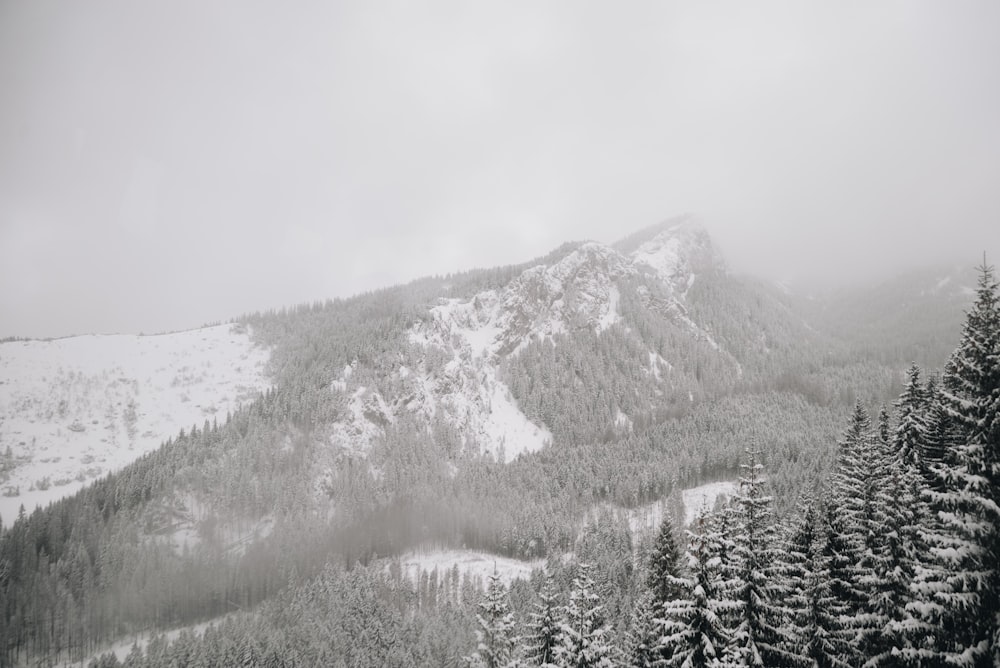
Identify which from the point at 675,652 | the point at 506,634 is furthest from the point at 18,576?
the point at 675,652

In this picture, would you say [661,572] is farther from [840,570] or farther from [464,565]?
[464,565]

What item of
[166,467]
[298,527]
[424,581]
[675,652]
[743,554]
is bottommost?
[424,581]

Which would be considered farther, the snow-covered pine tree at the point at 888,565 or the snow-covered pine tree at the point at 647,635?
the snow-covered pine tree at the point at 647,635

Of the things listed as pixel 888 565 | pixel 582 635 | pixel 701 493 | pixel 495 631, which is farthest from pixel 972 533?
pixel 701 493

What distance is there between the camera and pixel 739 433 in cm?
18588

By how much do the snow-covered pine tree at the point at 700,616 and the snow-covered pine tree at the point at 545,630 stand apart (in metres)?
6.35

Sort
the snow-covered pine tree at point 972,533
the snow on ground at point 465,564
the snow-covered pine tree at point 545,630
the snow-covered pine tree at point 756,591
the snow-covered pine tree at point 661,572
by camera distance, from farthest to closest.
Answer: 1. the snow on ground at point 465,564
2. the snow-covered pine tree at point 545,630
3. the snow-covered pine tree at point 661,572
4. the snow-covered pine tree at point 756,591
5. the snow-covered pine tree at point 972,533

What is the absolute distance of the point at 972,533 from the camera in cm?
1490

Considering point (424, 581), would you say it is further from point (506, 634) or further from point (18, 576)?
point (506, 634)

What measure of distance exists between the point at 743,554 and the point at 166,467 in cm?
17839

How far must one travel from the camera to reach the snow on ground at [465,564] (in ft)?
452

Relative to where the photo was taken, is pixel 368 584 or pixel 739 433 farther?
pixel 739 433

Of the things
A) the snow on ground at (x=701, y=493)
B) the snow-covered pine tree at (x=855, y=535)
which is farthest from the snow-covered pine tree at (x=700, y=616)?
the snow on ground at (x=701, y=493)

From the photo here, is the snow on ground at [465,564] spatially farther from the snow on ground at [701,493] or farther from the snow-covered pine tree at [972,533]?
the snow-covered pine tree at [972,533]
